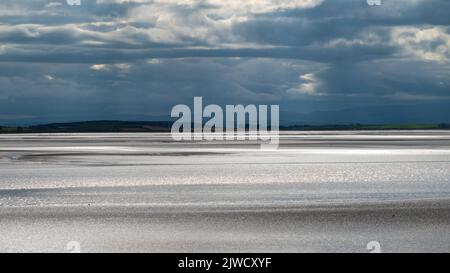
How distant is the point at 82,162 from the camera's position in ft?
168

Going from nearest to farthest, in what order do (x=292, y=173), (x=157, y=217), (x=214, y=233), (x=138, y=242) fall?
(x=138, y=242) → (x=214, y=233) → (x=157, y=217) → (x=292, y=173)

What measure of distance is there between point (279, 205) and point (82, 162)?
27.5 metres

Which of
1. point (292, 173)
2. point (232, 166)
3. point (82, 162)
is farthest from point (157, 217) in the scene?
point (82, 162)

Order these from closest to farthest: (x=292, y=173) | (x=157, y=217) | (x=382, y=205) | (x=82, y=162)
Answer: (x=157, y=217) < (x=382, y=205) < (x=292, y=173) < (x=82, y=162)
